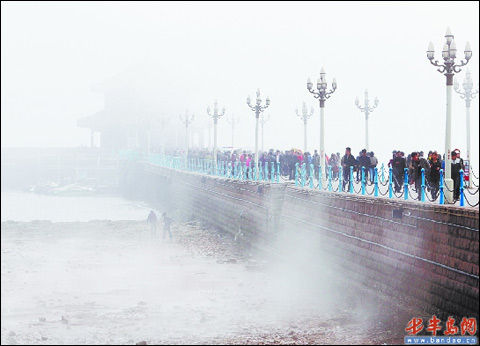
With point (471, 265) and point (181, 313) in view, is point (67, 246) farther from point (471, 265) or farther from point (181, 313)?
point (471, 265)

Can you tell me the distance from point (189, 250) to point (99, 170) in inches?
1808

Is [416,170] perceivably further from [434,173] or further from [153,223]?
[153,223]

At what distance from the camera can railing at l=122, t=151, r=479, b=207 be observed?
57.7ft

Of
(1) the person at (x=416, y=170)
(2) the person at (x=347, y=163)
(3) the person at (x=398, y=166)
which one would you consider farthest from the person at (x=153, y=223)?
(1) the person at (x=416, y=170)

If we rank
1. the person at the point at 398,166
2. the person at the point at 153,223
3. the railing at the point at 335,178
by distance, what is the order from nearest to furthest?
the railing at the point at 335,178
the person at the point at 398,166
the person at the point at 153,223

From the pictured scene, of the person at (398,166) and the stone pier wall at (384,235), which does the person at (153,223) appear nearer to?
the stone pier wall at (384,235)

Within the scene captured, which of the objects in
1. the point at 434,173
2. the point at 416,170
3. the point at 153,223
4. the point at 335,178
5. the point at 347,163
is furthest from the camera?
the point at 153,223

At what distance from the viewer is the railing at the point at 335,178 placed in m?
17.6

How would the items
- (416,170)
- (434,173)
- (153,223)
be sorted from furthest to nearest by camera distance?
(153,223)
(416,170)
(434,173)

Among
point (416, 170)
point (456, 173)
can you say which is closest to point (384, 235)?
point (456, 173)

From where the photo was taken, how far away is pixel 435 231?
1578 centimetres

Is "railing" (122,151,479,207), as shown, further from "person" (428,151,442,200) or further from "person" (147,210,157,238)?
"person" (147,210,157,238)

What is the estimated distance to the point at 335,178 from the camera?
30.3 meters

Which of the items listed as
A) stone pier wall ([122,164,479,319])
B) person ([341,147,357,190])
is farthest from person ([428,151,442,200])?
person ([341,147,357,190])
